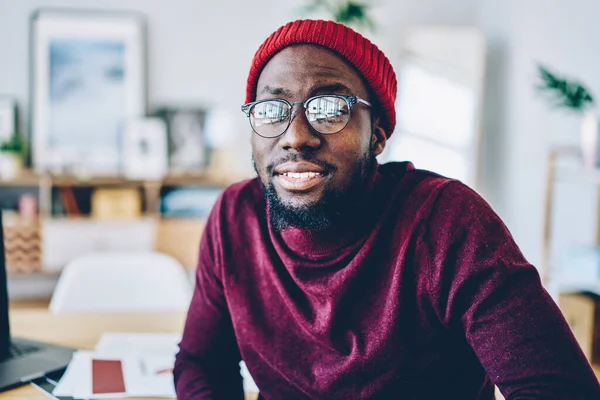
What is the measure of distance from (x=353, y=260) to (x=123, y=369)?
564 mm

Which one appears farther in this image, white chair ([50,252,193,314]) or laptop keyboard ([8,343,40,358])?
white chair ([50,252,193,314])

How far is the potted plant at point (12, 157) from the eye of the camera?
3780 millimetres

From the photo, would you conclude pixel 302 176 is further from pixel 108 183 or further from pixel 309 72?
pixel 108 183

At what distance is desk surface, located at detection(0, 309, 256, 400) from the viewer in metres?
1.43

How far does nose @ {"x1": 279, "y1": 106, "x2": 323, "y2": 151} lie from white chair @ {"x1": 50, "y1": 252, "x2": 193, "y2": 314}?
3.29 feet

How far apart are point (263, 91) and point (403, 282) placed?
418 mm

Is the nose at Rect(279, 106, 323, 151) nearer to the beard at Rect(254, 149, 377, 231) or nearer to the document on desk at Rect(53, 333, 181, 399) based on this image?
the beard at Rect(254, 149, 377, 231)

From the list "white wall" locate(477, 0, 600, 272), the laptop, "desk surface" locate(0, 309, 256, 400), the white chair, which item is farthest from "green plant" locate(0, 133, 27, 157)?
"white wall" locate(477, 0, 600, 272)

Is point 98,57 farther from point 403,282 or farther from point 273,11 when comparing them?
point 403,282

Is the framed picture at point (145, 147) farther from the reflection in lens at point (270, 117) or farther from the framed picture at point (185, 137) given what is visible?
the reflection in lens at point (270, 117)

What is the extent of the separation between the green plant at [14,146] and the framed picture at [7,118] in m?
0.08

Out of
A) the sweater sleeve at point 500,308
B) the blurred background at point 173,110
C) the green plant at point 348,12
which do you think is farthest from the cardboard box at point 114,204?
the sweater sleeve at point 500,308

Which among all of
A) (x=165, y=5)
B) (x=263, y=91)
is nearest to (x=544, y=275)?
(x=263, y=91)

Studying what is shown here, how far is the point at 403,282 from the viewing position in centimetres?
97
